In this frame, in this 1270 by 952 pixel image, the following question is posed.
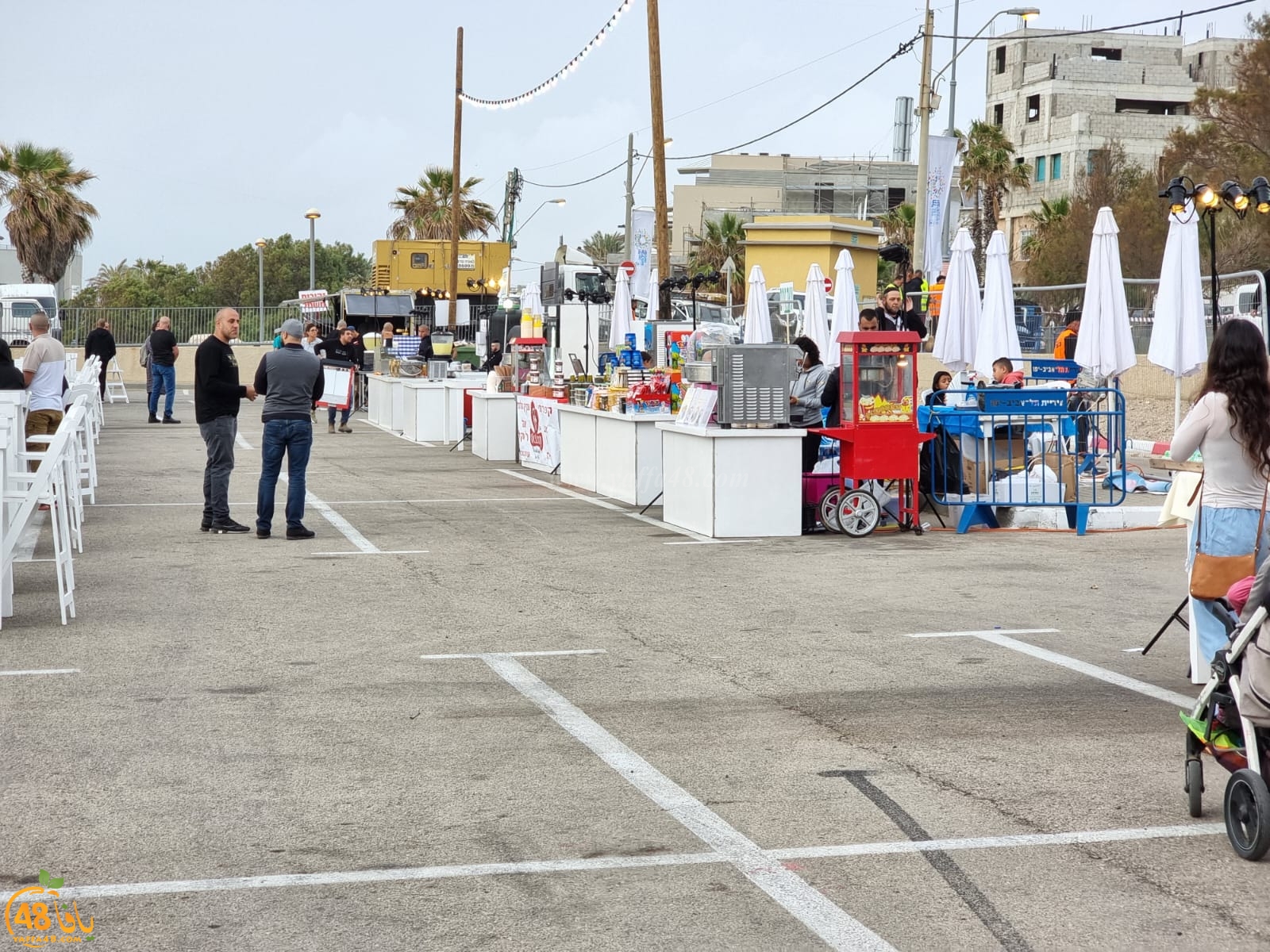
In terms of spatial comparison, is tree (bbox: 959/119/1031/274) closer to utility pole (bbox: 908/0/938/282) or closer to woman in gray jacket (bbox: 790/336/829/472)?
utility pole (bbox: 908/0/938/282)

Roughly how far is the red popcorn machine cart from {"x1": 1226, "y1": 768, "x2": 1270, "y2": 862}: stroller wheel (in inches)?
334

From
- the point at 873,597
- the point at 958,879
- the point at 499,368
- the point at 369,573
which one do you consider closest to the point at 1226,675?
the point at 958,879

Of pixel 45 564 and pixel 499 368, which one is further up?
pixel 499 368

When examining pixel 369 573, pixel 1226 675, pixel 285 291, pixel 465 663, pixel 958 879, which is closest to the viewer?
pixel 958 879

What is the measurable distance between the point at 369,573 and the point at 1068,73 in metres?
69.9

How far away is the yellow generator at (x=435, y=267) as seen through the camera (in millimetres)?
52031

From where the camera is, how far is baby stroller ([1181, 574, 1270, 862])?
5.03 m

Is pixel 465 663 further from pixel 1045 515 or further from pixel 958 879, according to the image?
pixel 1045 515

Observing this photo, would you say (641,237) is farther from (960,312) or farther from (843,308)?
(960,312)

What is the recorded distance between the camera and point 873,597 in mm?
10570

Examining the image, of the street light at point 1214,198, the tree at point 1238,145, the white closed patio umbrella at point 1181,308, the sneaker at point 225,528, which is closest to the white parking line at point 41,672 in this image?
the sneaker at point 225,528

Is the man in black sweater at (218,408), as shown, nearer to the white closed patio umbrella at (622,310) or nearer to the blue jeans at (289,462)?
the blue jeans at (289,462)

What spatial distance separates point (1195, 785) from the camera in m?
5.58

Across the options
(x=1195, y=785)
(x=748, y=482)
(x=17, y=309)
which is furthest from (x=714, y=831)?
(x=17, y=309)
